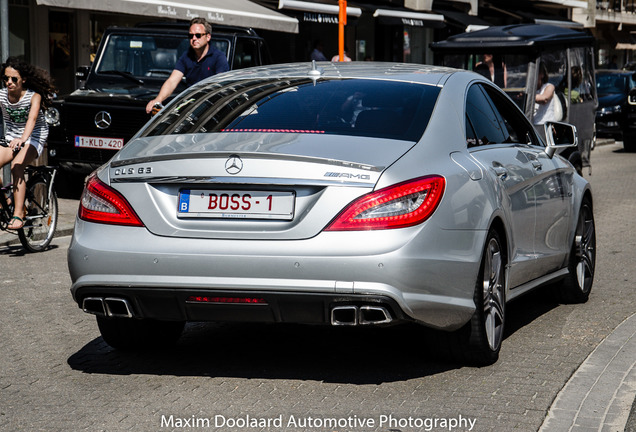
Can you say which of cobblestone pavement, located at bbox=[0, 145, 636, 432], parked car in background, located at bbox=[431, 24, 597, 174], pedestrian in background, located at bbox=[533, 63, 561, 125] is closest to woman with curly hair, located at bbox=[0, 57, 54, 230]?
cobblestone pavement, located at bbox=[0, 145, 636, 432]

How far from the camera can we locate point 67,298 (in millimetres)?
8133

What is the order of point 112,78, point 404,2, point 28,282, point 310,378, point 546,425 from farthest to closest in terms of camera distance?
1. point 404,2
2. point 112,78
3. point 28,282
4. point 310,378
5. point 546,425

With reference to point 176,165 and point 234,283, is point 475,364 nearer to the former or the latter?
point 234,283

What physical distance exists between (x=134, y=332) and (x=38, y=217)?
181 inches

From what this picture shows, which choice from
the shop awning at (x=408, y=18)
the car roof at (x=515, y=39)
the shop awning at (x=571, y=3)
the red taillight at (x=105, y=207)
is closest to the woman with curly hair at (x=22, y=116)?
the red taillight at (x=105, y=207)

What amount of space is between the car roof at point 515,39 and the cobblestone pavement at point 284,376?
26.4ft

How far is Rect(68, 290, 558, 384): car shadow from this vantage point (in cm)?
585

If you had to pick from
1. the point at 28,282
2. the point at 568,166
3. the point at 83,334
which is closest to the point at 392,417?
the point at 83,334

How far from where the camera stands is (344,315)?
5250 mm

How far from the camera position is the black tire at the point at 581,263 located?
25.7 feet

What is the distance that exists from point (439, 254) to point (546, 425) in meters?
0.91

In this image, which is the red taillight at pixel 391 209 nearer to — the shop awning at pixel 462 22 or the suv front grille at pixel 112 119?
the suv front grille at pixel 112 119

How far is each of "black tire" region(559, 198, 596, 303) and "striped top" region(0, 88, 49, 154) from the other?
16.3 feet

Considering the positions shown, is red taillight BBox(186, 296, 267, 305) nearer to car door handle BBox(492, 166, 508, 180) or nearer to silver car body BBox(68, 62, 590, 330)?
silver car body BBox(68, 62, 590, 330)
